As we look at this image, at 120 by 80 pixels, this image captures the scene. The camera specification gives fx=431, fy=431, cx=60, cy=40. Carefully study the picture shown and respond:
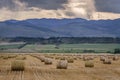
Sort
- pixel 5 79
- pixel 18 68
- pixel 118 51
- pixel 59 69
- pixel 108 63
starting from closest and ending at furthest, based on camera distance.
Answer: pixel 5 79 → pixel 18 68 → pixel 59 69 → pixel 108 63 → pixel 118 51

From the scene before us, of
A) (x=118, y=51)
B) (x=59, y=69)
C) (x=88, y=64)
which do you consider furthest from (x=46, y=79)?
(x=118, y=51)

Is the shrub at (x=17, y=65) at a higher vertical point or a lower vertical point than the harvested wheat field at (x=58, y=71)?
higher

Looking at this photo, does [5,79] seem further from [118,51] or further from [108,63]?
[118,51]

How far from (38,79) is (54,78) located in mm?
1748

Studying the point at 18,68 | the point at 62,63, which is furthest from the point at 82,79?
the point at 62,63

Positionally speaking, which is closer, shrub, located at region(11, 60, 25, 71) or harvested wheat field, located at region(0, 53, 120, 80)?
harvested wheat field, located at region(0, 53, 120, 80)

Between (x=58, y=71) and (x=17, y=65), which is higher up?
(x=17, y=65)

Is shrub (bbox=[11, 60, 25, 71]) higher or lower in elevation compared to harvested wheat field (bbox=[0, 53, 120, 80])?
higher

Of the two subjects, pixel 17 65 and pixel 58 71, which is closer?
pixel 17 65

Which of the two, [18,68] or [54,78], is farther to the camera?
[18,68]

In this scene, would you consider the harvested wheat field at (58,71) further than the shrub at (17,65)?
No

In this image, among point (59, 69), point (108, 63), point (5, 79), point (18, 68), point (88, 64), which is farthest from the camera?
point (108, 63)

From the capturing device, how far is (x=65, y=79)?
31.6m

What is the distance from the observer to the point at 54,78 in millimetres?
32375
